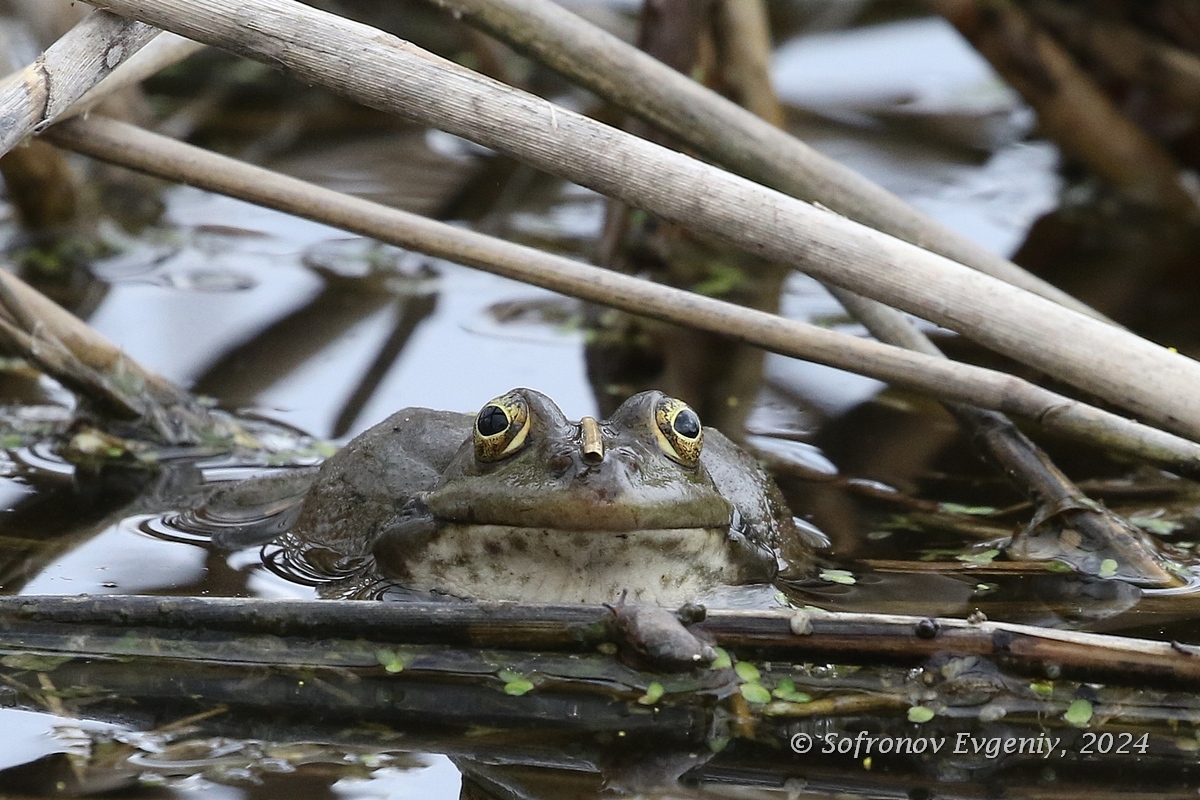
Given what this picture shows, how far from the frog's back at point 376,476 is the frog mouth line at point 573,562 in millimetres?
348

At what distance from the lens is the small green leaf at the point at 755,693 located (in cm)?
333

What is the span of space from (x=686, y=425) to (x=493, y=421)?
1.63 feet

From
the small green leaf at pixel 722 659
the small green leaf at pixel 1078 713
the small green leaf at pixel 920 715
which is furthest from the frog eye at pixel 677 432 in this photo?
the small green leaf at pixel 1078 713

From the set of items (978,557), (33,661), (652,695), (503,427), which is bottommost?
(33,661)

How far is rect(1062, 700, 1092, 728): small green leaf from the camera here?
328cm

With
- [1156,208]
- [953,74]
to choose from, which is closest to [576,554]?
[1156,208]

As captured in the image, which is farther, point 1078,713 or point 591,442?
point 591,442

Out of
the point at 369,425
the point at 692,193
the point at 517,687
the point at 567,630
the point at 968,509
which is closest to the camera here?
the point at 567,630

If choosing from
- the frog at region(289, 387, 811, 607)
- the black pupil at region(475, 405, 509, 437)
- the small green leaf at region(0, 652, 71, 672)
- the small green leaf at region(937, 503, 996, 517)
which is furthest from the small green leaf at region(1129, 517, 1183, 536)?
the small green leaf at region(0, 652, 71, 672)

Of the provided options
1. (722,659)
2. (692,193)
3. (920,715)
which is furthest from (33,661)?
(920,715)

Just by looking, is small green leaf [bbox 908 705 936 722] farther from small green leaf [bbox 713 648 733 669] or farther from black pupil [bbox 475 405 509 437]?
black pupil [bbox 475 405 509 437]

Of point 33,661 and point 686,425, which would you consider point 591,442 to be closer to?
point 686,425

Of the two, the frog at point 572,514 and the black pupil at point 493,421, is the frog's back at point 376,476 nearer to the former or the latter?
the frog at point 572,514

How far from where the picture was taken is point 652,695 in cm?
338
